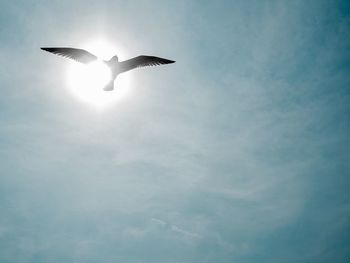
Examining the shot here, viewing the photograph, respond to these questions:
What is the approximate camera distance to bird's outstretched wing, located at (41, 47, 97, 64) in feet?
102

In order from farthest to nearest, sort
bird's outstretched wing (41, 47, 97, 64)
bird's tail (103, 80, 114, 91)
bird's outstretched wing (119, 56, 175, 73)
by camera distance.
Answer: bird's tail (103, 80, 114, 91)
bird's outstretched wing (119, 56, 175, 73)
bird's outstretched wing (41, 47, 97, 64)

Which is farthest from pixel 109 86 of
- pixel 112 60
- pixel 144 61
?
pixel 144 61

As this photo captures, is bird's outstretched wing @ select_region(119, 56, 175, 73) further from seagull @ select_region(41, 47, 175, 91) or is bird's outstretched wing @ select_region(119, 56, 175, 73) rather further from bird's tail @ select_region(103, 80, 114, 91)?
bird's tail @ select_region(103, 80, 114, 91)

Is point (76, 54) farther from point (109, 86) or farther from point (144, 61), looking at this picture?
point (144, 61)

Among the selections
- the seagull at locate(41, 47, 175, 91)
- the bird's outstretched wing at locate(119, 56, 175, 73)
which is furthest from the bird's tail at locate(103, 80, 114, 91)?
the bird's outstretched wing at locate(119, 56, 175, 73)

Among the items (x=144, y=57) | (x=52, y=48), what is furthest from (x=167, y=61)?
(x=52, y=48)

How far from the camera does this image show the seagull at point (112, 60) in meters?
31.2

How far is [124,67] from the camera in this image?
107ft

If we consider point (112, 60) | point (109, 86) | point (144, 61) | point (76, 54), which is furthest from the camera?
point (112, 60)

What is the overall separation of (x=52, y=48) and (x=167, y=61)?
7978 mm

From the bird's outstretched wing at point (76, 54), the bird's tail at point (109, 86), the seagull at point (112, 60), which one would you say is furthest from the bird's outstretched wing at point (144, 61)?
the bird's outstretched wing at point (76, 54)

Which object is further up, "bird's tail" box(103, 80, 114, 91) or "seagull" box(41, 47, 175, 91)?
"seagull" box(41, 47, 175, 91)

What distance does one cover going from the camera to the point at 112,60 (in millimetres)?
32625

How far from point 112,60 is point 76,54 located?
8.67ft
